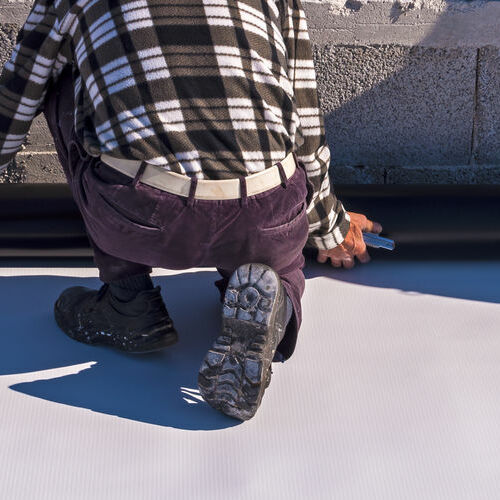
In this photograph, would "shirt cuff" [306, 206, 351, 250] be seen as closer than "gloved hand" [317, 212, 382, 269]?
Yes

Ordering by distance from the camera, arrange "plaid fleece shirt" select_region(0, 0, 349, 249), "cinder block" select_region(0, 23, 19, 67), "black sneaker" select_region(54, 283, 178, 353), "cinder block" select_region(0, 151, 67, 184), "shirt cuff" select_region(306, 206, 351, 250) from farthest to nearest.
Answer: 1. "cinder block" select_region(0, 151, 67, 184)
2. "cinder block" select_region(0, 23, 19, 67)
3. "shirt cuff" select_region(306, 206, 351, 250)
4. "black sneaker" select_region(54, 283, 178, 353)
5. "plaid fleece shirt" select_region(0, 0, 349, 249)

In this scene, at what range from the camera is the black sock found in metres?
1.55

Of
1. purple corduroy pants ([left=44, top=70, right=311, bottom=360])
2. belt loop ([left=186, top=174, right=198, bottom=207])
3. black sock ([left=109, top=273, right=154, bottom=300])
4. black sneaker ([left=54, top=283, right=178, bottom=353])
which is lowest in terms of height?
black sneaker ([left=54, top=283, right=178, bottom=353])

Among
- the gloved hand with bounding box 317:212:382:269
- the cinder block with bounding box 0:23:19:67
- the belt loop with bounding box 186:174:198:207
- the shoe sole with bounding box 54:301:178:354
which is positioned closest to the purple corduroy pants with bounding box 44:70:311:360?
the belt loop with bounding box 186:174:198:207

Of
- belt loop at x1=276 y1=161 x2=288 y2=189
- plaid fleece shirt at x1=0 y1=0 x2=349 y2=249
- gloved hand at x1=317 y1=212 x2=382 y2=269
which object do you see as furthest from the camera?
gloved hand at x1=317 y1=212 x2=382 y2=269

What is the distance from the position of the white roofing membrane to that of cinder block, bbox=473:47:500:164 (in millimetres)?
631

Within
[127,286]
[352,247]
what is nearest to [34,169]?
[127,286]

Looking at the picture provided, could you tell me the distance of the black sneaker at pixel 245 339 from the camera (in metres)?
1.29

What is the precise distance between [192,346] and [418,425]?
0.55 metres

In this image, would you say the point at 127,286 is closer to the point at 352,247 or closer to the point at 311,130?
the point at 311,130

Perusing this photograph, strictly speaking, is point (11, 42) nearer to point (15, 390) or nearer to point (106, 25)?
point (106, 25)

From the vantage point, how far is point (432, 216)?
6.41ft

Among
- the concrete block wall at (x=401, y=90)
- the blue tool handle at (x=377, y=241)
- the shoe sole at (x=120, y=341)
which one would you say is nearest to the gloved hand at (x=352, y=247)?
the blue tool handle at (x=377, y=241)

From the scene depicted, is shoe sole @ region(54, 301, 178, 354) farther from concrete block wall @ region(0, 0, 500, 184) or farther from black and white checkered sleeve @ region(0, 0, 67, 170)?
concrete block wall @ region(0, 0, 500, 184)
